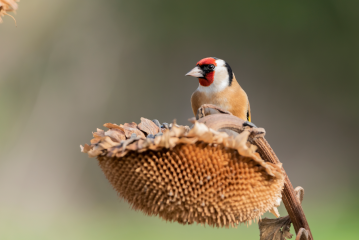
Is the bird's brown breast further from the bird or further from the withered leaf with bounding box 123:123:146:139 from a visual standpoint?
the withered leaf with bounding box 123:123:146:139

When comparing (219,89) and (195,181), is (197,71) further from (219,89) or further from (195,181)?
(195,181)

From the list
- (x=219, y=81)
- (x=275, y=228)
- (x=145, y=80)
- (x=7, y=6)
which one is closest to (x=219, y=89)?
(x=219, y=81)

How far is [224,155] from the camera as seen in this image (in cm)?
44

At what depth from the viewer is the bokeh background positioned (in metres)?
2.75

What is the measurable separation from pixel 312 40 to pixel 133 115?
1680 millimetres

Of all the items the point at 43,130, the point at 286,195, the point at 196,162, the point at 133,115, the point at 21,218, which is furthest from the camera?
the point at 133,115

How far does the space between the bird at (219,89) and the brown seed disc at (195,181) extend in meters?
0.66

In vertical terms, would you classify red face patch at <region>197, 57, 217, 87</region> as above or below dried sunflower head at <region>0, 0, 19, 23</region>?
above

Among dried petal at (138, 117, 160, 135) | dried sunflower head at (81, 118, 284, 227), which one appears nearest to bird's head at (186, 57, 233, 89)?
dried petal at (138, 117, 160, 135)

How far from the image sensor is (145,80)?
10.2ft

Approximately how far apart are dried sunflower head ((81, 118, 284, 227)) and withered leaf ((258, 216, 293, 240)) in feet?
0.51

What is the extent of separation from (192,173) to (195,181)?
10 mm

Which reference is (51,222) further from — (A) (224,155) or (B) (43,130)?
(A) (224,155)

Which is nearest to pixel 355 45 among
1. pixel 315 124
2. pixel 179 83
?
pixel 315 124
